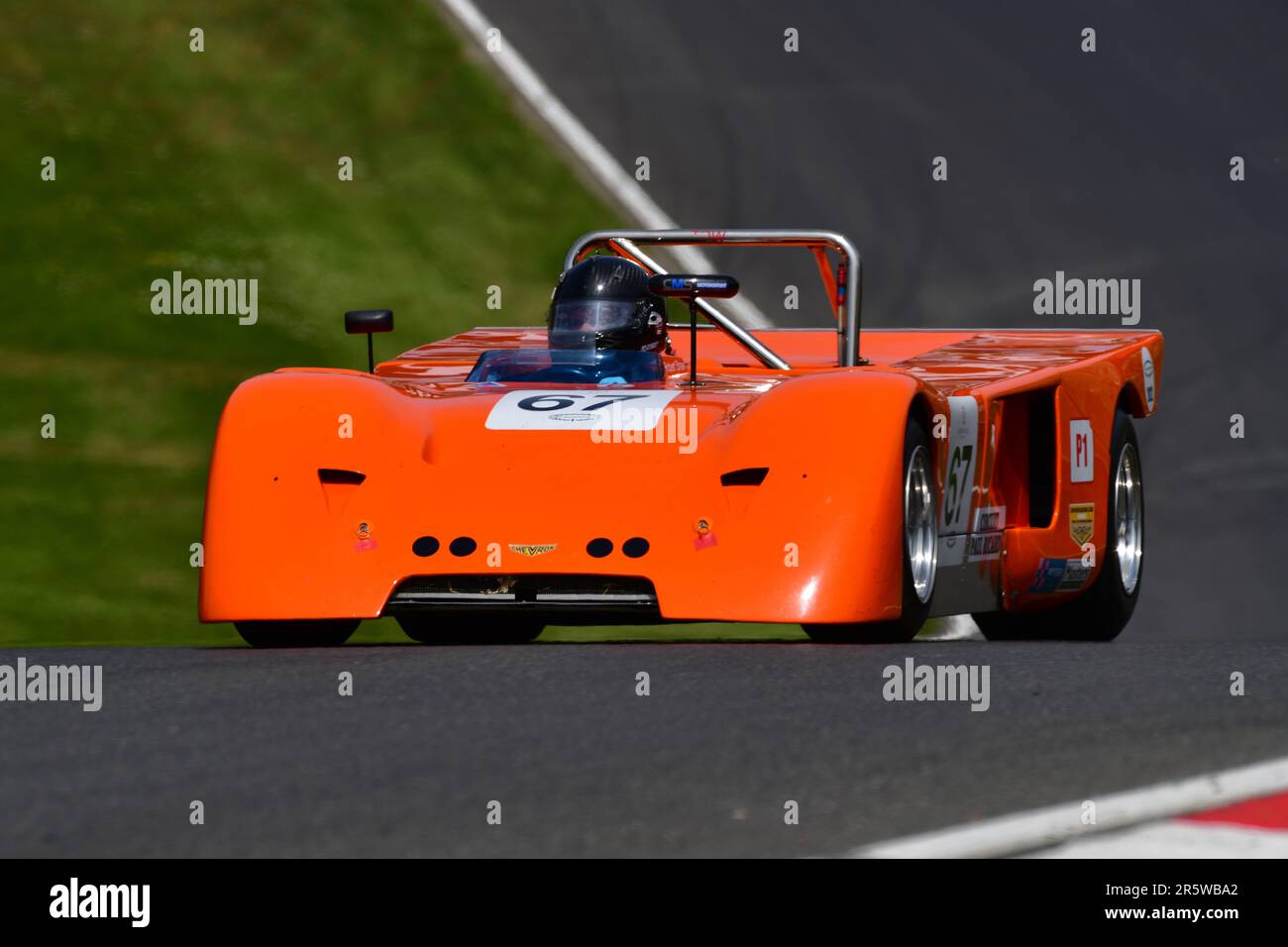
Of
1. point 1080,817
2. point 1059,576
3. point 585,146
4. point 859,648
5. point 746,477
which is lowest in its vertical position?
point 1080,817

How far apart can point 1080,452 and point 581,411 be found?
2406 millimetres

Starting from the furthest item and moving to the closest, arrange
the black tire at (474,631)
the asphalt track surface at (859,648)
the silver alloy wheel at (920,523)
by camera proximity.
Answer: the black tire at (474,631), the silver alloy wheel at (920,523), the asphalt track surface at (859,648)

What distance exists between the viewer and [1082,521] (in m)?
8.94

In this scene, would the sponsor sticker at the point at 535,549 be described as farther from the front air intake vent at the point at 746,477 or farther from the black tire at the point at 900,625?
the black tire at the point at 900,625

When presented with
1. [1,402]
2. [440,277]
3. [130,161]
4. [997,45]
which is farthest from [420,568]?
[997,45]

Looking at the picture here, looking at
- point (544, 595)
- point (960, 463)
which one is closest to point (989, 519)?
point (960, 463)

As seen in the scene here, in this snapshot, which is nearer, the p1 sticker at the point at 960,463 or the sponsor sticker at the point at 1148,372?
the p1 sticker at the point at 960,463

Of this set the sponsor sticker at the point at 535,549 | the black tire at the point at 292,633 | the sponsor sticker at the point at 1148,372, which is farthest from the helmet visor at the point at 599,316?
the sponsor sticker at the point at 1148,372

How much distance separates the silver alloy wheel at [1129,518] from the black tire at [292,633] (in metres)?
3.42

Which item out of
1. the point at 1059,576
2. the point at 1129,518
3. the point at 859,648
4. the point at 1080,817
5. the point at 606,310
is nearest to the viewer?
the point at 1080,817

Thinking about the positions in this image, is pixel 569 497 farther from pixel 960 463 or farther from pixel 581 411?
pixel 960 463

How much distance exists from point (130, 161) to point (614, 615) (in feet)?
32.2

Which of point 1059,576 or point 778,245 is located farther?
point 778,245

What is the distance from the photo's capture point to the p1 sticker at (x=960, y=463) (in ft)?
25.1
